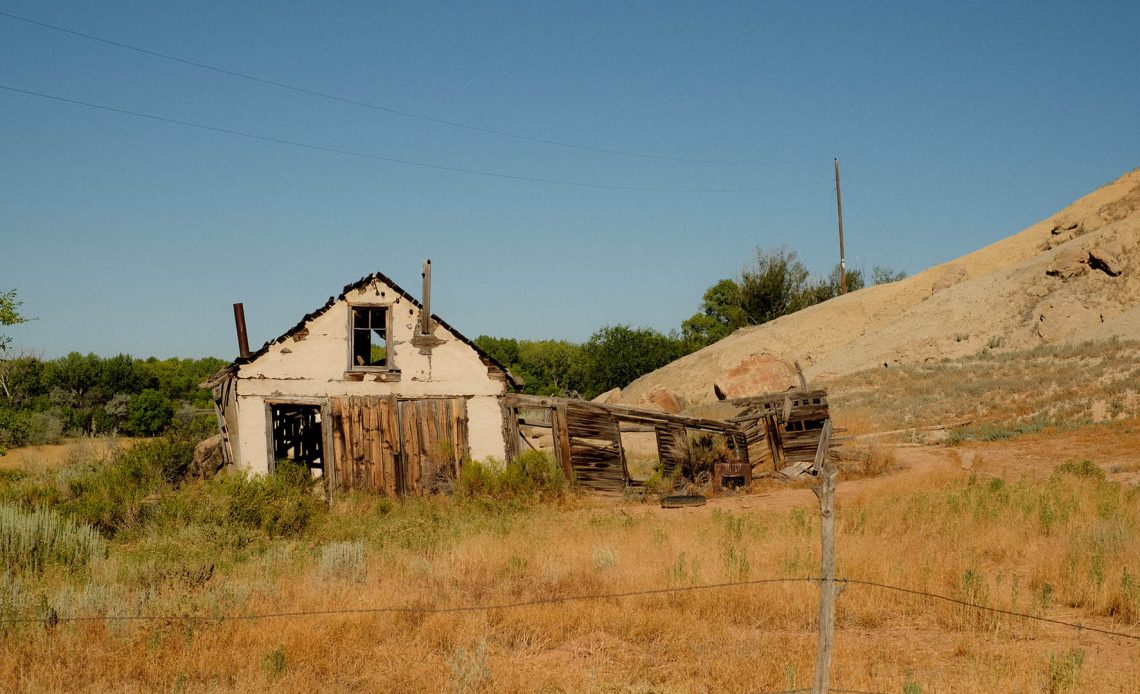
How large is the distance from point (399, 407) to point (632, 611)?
10.7 m

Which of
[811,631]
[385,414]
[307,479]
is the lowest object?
[811,631]

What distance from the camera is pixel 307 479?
1884cm

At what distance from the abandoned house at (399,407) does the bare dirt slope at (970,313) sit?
18935 millimetres

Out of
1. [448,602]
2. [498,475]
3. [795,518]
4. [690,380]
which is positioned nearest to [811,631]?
[448,602]

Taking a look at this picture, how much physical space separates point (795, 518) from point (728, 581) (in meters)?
4.34

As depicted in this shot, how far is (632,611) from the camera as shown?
929 centimetres

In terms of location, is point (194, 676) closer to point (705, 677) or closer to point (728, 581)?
point (705, 677)

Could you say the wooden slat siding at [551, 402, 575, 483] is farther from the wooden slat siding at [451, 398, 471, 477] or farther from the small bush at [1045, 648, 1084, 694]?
the small bush at [1045, 648, 1084, 694]

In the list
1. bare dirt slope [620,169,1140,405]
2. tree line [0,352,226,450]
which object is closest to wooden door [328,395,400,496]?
bare dirt slope [620,169,1140,405]

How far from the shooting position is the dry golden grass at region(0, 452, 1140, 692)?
743 centimetres

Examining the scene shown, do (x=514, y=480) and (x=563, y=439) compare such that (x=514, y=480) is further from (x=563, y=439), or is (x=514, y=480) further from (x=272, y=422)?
(x=272, y=422)

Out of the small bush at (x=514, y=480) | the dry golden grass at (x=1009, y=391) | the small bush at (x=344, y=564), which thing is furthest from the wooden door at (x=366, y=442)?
the dry golden grass at (x=1009, y=391)

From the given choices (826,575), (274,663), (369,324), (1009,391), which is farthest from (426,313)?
(1009,391)

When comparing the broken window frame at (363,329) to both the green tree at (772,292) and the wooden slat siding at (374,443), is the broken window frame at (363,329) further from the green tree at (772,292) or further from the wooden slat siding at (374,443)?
the green tree at (772,292)
